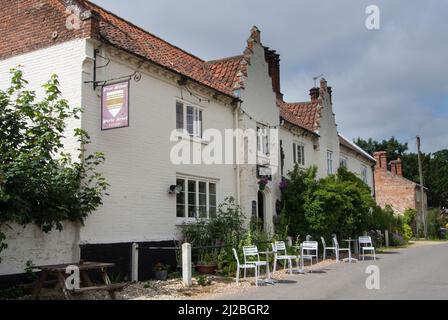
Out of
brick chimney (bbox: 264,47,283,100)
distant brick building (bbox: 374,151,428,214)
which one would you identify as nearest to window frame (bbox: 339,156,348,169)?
brick chimney (bbox: 264,47,283,100)

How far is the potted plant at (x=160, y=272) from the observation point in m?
13.3

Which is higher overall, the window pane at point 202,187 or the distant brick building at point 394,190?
the distant brick building at point 394,190

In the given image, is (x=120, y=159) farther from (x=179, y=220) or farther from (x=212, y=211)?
(x=212, y=211)

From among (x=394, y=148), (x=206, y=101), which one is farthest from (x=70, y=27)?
(x=394, y=148)

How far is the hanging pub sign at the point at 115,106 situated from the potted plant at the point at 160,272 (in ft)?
13.6

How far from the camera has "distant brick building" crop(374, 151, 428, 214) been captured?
49688 mm

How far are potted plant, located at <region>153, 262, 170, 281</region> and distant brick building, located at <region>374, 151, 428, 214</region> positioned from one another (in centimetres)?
4046

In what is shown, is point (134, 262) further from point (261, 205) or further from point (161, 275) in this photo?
point (261, 205)

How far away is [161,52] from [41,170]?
25.1ft

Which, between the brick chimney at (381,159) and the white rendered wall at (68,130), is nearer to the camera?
the white rendered wall at (68,130)

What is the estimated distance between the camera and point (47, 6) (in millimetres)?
13258

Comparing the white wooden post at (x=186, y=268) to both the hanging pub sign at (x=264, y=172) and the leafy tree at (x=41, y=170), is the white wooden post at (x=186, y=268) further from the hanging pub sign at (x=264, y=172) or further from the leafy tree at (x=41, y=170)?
the hanging pub sign at (x=264, y=172)

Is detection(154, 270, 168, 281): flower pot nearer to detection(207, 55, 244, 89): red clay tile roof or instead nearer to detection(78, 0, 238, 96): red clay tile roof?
detection(78, 0, 238, 96): red clay tile roof

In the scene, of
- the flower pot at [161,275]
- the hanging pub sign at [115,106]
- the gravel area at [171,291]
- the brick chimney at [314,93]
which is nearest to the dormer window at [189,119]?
the hanging pub sign at [115,106]
